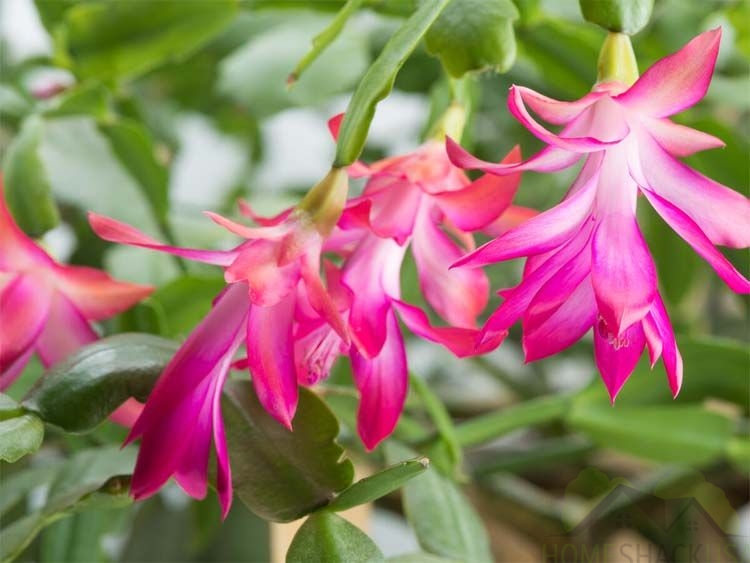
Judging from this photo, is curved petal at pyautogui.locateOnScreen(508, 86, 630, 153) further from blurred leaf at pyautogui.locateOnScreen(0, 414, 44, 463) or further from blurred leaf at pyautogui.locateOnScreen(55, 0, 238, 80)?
blurred leaf at pyautogui.locateOnScreen(55, 0, 238, 80)

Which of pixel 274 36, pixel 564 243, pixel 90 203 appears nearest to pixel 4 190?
pixel 90 203

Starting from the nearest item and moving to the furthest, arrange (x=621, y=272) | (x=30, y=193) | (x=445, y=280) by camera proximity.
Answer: (x=621, y=272), (x=445, y=280), (x=30, y=193)

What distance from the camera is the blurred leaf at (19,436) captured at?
38 centimetres

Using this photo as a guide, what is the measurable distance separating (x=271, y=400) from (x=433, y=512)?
200 mm

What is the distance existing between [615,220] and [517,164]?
41 millimetres

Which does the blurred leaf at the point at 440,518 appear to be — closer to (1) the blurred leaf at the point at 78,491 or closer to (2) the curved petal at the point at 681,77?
(1) the blurred leaf at the point at 78,491

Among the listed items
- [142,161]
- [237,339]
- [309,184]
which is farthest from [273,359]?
[309,184]

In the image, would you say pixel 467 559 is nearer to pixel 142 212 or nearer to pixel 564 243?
pixel 564 243

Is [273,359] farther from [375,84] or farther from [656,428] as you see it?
[656,428]

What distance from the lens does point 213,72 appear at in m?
0.96

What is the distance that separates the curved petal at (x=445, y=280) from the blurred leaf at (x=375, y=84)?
0.08 meters

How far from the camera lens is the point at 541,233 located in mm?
372

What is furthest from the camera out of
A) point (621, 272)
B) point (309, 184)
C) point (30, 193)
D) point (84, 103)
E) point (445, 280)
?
point (309, 184)

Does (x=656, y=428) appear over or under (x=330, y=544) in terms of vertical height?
under
